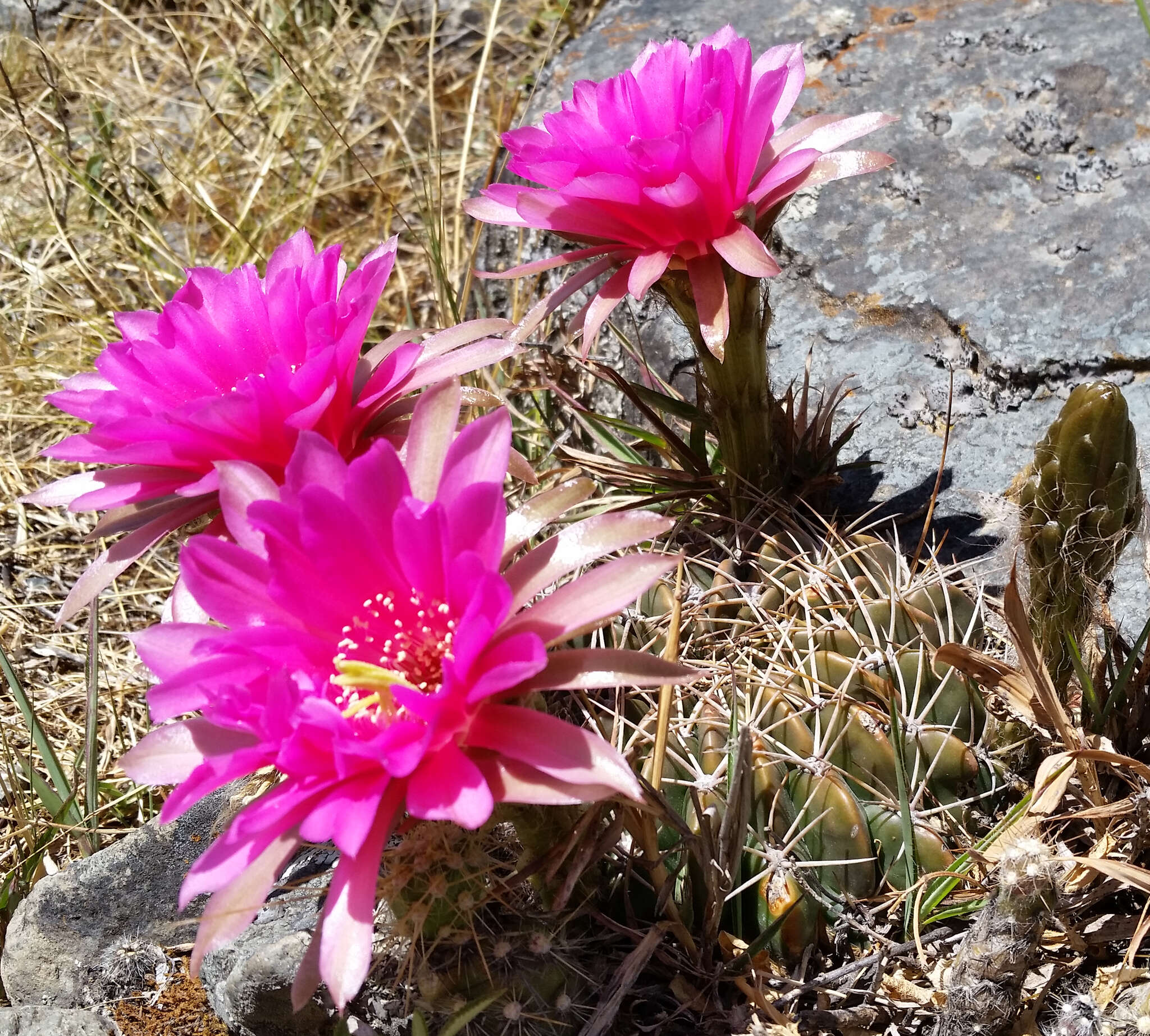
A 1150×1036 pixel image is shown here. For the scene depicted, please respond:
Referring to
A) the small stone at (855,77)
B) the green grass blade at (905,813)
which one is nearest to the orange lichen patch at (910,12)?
the small stone at (855,77)

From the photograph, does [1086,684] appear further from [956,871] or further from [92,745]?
[92,745]

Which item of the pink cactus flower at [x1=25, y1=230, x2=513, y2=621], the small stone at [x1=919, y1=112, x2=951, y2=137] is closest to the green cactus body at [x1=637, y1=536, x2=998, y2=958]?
the pink cactus flower at [x1=25, y1=230, x2=513, y2=621]

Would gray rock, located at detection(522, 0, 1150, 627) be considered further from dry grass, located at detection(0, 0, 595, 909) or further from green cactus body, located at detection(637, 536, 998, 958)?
dry grass, located at detection(0, 0, 595, 909)

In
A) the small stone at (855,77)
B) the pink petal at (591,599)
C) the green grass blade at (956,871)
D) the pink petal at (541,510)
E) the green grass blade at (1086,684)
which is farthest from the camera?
the small stone at (855,77)

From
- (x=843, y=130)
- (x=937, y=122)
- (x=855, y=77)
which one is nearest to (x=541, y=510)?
(x=843, y=130)

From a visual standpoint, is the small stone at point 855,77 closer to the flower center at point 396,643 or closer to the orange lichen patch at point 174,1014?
the flower center at point 396,643

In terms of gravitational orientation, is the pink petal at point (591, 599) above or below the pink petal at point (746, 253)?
below

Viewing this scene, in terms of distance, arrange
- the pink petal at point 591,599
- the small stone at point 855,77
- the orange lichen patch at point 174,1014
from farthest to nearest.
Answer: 1. the small stone at point 855,77
2. the orange lichen patch at point 174,1014
3. the pink petal at point 591,599

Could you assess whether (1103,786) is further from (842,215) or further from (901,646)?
(842,215)
